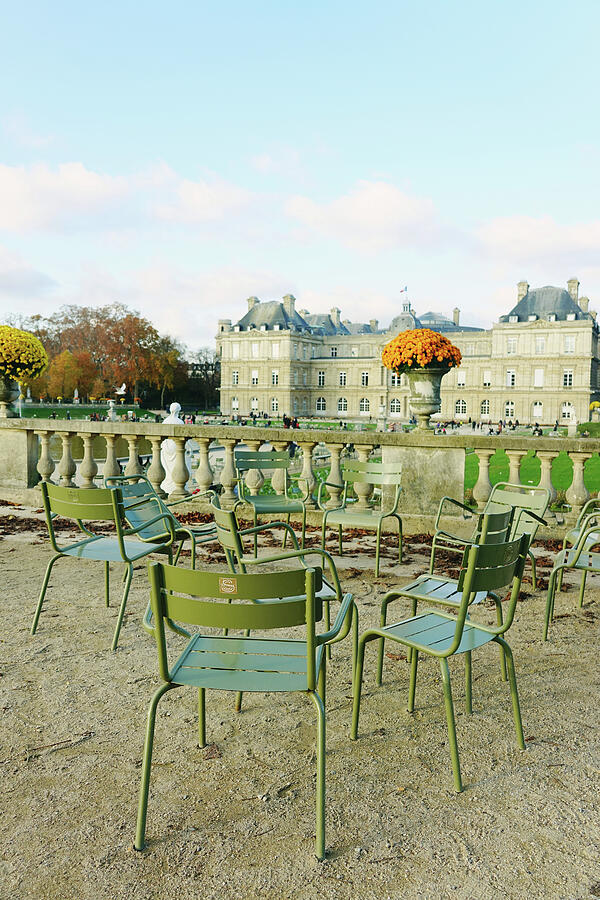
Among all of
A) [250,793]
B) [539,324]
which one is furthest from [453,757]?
[539,324]

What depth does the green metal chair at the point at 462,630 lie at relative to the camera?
256cm

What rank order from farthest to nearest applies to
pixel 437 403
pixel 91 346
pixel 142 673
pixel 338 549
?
pixel 91 346
pixel 437 403
pixel 338 549
pixel 142 673

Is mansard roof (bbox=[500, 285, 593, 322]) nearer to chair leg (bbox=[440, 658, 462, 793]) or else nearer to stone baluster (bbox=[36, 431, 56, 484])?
stone baluster (bbox=[36, 431, 56, 484])

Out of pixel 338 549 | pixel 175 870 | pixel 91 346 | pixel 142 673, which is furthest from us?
pixel 91 346

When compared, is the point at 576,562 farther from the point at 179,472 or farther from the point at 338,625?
the point at 179,472

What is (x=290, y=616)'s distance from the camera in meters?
2.14

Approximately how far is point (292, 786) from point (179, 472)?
17.9 ft

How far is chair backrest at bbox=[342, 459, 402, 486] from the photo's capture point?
5848 millimetres

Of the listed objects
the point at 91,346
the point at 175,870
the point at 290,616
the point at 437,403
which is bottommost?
the point at 175,870

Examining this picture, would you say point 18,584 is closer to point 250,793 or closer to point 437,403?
point 250,793

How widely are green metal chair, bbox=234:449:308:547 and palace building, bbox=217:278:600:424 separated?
64.9 m

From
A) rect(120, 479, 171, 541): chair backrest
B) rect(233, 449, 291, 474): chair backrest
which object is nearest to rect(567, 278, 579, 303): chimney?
rect(233, 449, 291, 474): chair backrest

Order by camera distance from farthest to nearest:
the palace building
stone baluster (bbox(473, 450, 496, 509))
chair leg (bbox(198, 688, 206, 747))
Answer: the palace building, stone baluster (bbox(473, 450, 496, 509)), chair leg (bbox(198, 688, 206, 747))

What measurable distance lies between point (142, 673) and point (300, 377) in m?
79.0
